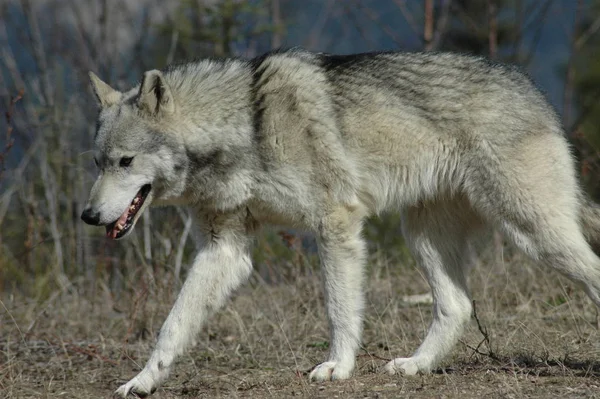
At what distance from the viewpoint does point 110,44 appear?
10.2 meters

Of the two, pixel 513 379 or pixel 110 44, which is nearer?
pixel 513 379

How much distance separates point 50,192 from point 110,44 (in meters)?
2.31

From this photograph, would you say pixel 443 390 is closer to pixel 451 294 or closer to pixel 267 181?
pixel 451 294

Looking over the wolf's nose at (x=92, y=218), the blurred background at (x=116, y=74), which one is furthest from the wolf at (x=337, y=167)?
the blurred background at (x=116, y=74)

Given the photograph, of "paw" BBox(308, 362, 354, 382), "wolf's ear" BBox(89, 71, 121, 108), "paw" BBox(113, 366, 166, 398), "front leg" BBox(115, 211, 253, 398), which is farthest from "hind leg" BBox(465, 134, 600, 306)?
"wolf's ear" BBox(89, 71, 121, 108)

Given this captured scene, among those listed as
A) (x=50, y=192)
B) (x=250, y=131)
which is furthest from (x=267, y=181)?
(x=50, y=192)

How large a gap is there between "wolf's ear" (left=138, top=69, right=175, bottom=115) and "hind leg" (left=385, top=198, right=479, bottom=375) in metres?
1.67

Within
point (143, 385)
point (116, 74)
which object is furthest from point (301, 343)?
point (116, 74)

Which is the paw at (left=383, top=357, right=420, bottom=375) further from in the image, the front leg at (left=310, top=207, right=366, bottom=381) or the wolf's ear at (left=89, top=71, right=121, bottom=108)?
the wolf's ear at (left=89, top=71, right=121, bottom=108)

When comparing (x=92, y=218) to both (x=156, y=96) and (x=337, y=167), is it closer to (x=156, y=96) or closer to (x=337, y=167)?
(x=156, y=96)

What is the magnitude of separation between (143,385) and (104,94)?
Answer: 1.81 meters

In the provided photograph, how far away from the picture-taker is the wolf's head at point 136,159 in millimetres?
4648

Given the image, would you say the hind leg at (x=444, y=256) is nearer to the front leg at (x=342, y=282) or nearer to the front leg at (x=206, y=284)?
the front leg at (x=342, y=282)

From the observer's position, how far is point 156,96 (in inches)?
190
